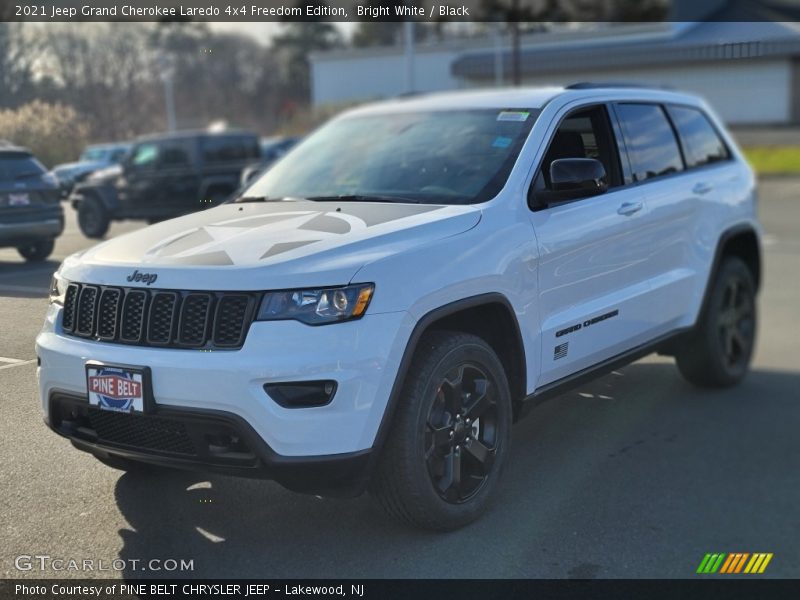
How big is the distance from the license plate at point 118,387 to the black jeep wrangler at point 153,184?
104 cm

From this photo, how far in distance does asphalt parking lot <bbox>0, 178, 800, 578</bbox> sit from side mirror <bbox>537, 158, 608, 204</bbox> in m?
1.32

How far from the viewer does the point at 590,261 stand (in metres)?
4.56

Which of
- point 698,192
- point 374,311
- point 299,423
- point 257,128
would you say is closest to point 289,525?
point 299,423

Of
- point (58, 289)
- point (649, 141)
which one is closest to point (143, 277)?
point (58, 289)

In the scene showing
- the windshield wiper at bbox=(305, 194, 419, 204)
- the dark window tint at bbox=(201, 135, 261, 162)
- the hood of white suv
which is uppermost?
the windshield wiper at bbox=(305, 194, 419, 204)

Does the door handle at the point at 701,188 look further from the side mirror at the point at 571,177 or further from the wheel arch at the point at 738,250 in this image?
the side mirror at the point at 571,177

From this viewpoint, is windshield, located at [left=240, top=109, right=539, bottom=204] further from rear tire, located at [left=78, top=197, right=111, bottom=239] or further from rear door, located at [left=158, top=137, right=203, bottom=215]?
rear door, located at [left=158, top=137, right=203, bottom=215]

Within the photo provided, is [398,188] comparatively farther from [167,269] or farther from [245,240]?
[167,269]

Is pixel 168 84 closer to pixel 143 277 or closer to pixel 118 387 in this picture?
pixel 143 277

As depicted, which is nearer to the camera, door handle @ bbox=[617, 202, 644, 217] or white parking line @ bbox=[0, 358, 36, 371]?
white parking line @ bbox=[0, 358, 36, 371]

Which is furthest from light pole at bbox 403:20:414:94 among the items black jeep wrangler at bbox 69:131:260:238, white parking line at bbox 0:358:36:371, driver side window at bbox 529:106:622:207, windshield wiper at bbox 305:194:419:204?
white parking line at bbox 0:358:36:371

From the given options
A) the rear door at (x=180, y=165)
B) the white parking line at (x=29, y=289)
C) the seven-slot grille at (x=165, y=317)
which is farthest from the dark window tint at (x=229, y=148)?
the seven-slot grille at (x=165, y=317)

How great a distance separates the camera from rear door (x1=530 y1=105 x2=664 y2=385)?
429 centimetres

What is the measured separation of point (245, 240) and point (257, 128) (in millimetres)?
3427
